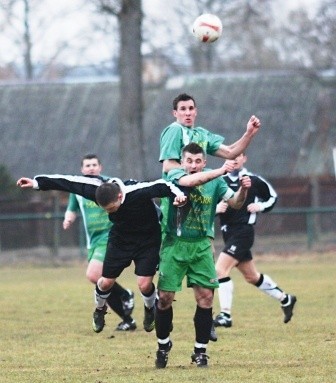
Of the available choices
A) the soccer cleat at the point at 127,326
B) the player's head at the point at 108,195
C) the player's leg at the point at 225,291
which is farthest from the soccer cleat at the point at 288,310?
the player's head at the point at 108,195

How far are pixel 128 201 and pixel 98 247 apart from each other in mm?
3549

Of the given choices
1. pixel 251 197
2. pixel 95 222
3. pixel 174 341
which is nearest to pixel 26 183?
pixel 174 341

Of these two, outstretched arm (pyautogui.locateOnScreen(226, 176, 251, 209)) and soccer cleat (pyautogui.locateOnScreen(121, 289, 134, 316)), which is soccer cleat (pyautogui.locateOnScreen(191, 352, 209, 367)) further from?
soccer cleat (pyautogui.locateOnScreen(121, 289, 134, 316))

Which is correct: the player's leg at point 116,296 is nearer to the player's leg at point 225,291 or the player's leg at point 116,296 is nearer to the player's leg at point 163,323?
the player's leg at point 225,291

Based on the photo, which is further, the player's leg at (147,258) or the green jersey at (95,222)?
the green jersey at (95,222)

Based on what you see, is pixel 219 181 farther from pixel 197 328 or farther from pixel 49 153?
pixel 49 153

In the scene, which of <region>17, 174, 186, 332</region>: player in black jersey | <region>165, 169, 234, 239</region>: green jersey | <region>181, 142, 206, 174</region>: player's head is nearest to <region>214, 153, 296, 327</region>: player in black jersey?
<region>17, 174, 186, 332</region>: player in black jersey

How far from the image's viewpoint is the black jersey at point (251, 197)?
13.8 metres

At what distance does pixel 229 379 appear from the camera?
29.9ft

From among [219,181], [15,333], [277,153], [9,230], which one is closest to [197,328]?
[219,181]

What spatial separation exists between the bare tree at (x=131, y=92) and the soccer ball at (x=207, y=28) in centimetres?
2027

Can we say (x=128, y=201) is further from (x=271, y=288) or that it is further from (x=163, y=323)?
(x=271, y=288)

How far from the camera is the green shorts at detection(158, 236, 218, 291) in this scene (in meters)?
9.95

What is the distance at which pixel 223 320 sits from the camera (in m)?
13.6
